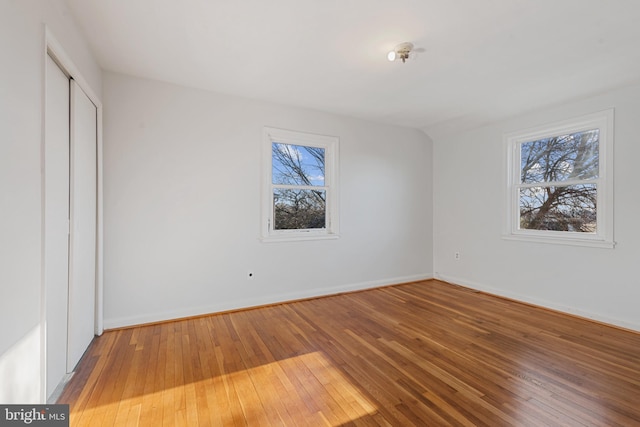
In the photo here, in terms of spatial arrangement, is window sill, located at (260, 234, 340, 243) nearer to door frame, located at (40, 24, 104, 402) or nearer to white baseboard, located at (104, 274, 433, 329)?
white baseboard, located at (104, 274, 433, 329)

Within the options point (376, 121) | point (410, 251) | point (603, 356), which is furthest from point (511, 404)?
point (376, 121)

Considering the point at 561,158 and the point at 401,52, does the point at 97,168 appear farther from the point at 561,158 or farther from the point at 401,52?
the point at 561,158

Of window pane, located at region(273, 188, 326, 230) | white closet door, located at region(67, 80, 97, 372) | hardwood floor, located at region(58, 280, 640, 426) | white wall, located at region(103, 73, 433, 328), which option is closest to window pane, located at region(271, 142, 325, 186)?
window pane, located at region(273, 188, 326, 230)

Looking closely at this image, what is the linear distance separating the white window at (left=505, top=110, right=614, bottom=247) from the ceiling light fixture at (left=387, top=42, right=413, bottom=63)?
7.86 feet

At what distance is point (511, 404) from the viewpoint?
→ 1.75 metres

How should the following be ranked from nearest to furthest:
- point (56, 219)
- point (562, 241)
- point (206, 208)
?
point (56, 219) < point (206, 208) < point (562, 241)

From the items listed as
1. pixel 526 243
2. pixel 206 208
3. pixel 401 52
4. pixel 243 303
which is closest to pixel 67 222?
pixel 206 208

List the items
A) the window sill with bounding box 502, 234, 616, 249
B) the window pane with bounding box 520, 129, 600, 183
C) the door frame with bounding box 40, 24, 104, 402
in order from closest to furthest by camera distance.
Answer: the door frame with bounding box 40, 24, 104, 402 → the window sill with bounding box 502, 234, 616, 249 → the window pane with bounding box 520, 129, 600, 183

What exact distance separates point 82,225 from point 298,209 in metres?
2.32

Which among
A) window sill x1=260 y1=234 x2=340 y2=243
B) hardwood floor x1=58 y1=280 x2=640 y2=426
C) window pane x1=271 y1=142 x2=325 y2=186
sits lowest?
hardwood floor x1=58 y1=280 x2=640 y2=426

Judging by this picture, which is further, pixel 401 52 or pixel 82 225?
pixel 401 52

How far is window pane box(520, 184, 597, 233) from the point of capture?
10.8ft

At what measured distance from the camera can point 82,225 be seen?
230 cm

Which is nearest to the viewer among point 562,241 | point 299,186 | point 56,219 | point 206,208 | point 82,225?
point 56,219
